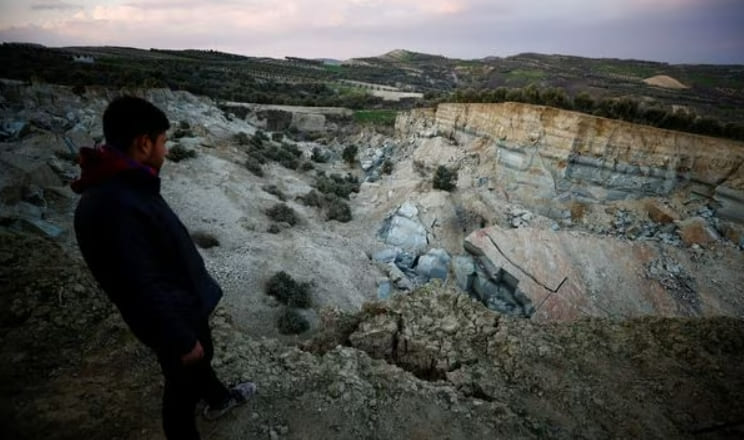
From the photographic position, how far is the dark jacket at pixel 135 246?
1.89 m

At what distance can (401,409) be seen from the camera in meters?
3.26

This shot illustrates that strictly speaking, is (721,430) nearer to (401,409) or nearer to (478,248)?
(401,409)

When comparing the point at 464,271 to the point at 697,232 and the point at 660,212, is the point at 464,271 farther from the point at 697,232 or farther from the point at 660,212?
the point at 697,232

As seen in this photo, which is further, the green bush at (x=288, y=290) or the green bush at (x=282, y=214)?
the green bush at (x=282, y=214)

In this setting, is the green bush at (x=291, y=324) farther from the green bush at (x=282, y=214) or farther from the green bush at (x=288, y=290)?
the green bush at (x=282, y=214)

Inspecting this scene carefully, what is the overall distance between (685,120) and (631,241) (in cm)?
469

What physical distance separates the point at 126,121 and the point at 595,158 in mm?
13351

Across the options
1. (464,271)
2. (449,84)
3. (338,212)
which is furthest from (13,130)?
(449,84)

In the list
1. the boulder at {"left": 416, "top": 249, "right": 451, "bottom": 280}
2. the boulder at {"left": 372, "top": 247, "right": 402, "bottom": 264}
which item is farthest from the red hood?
the boulder at {"left": 372, "top": 247, "right": 402, "bottom": 264}

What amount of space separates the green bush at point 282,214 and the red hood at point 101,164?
11019 millimetres

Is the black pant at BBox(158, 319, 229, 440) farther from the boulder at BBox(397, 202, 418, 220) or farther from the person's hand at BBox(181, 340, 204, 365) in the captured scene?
the boulder at BBox(397, 202, 418, 220)

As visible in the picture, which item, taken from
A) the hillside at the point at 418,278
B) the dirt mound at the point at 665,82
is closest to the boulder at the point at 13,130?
the hillside at the point at 418,278

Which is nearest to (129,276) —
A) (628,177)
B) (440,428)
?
(440,428)

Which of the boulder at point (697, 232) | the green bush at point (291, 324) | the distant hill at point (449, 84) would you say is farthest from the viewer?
the distant hill at point (449, 84)
